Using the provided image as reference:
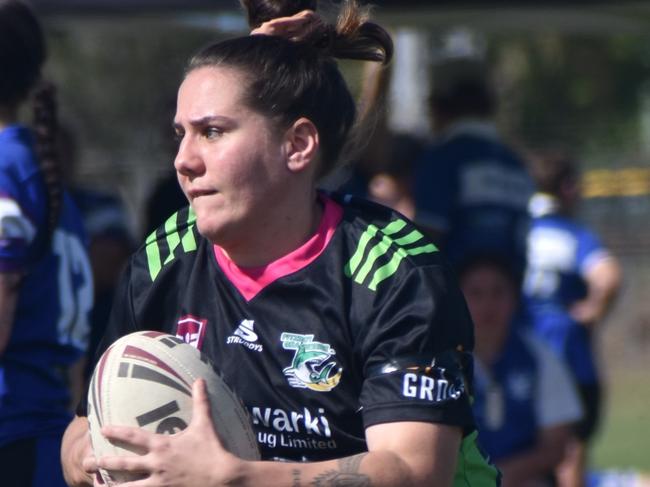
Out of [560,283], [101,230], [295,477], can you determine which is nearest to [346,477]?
[295,477]

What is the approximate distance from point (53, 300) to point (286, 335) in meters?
1.11

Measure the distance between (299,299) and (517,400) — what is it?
3.18 meters

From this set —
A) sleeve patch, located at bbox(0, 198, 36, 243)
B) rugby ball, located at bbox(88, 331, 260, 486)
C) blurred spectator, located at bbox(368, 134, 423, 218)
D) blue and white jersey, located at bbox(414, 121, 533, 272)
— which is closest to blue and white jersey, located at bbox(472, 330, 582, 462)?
blue and white jersey, located at bbox(414, 121, 533, 272)

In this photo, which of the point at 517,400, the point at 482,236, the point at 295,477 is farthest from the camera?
the point at 482,236

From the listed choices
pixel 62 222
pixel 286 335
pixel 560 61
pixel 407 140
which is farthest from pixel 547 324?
pixel 560 61

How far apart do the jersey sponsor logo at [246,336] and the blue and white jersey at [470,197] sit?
3110 millimetres

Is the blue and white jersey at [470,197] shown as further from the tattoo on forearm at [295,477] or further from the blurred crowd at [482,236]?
the tattoo on forearm at [295,477]

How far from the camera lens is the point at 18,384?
11.0 feet

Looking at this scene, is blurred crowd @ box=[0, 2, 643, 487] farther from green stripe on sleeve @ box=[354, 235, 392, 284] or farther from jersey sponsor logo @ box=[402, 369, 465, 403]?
jersey sponsor logo @ box=[402, 369, 465, 403]

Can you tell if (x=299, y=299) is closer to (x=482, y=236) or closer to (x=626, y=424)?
(x=482, y=236)

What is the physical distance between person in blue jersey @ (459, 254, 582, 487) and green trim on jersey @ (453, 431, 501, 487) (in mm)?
2840

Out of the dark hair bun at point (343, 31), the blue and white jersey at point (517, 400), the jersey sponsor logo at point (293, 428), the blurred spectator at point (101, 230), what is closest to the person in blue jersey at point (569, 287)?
the blue and white jersey at point (517, 400)

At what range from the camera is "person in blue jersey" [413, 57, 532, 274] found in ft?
18.8

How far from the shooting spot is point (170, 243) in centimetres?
279
